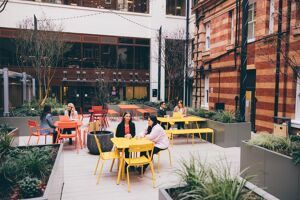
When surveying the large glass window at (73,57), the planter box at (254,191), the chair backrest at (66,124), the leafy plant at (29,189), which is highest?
the large glass window at (73,57)

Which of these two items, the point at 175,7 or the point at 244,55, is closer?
the point at 244,55

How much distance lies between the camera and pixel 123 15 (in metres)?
24.2

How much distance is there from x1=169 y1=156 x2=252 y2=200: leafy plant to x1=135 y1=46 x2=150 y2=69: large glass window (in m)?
21.7

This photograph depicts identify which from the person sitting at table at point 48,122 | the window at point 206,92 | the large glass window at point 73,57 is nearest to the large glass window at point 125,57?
the large glass window at point 73,57

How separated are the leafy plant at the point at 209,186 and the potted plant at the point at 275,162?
169 centimetres

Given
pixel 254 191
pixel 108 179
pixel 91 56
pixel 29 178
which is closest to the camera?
pixel 29 178

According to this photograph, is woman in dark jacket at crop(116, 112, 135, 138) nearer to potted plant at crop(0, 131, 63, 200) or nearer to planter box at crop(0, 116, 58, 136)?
potted plant at crop(0, 131, 63, 200)

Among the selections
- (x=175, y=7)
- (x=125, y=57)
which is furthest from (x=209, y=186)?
(x=175, y=7)

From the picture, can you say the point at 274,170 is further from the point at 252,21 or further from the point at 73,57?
the point at 73,57

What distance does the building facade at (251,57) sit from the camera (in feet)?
34.4

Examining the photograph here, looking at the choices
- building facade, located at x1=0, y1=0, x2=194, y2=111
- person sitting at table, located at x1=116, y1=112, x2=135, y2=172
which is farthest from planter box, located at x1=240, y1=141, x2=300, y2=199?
building facade, located at x1=0, y1=0, x2=194, y2=111

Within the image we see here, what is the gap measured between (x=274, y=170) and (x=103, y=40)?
20838 millimetres

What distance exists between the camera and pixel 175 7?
26344 millimetres

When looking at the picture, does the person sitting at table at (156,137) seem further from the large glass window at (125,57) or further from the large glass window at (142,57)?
the large glass window at (142,57)
